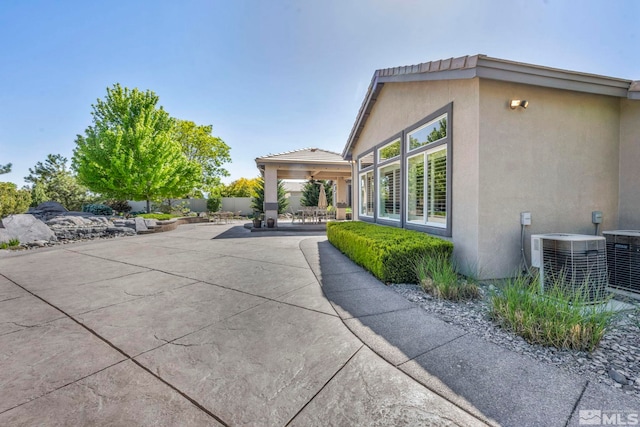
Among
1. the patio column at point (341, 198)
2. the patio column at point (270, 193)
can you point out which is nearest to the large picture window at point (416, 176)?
the patio column at point (270, 193)

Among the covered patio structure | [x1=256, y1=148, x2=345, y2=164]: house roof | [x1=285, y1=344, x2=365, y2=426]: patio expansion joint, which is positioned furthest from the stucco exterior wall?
[x1=256, y1=148, x2=345, y2=164]: house roof

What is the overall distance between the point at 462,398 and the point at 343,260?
5.11m

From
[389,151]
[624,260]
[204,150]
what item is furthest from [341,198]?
[204,150]

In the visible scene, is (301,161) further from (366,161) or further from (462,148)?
(462,148)

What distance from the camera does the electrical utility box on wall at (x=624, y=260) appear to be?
14.5ft

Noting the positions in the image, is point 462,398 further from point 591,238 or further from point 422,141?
point 422,141

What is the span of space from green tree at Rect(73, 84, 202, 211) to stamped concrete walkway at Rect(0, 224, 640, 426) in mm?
14004

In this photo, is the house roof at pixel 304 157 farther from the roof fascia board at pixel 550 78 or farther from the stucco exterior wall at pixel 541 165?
the roof fascia board at pixel 550 78

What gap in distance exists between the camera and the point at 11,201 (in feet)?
49.6

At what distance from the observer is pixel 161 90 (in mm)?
20406

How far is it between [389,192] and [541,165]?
415cm

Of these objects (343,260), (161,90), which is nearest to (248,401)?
(343,260)

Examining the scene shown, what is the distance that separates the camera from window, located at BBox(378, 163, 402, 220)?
8.33 m

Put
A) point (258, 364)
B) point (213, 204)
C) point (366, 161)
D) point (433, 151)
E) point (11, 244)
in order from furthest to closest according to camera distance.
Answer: point (213, 204)
point (366, 161)
point (11, 244)
point (433, 151)
point (258, 364)
